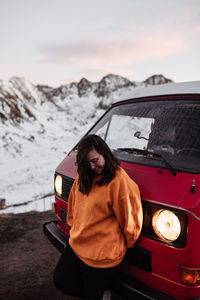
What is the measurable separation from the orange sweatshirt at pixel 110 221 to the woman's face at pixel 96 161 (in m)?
0.07

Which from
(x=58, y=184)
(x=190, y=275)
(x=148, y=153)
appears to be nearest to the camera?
(x=190, y=275)

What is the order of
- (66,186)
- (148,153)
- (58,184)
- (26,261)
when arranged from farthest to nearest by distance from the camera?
1. (26,261)
2. (58,184)
3. (66,186)
4. (148,153)

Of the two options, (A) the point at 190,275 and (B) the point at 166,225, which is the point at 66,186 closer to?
(B) the point at 166,225

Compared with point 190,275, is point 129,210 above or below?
above

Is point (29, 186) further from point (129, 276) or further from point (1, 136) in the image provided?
point (1, 136)

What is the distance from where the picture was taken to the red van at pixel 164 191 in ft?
5.54

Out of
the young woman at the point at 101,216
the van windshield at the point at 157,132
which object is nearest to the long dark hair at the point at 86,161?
the young woman at the point at 101,216

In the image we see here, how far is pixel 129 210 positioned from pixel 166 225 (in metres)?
0.28

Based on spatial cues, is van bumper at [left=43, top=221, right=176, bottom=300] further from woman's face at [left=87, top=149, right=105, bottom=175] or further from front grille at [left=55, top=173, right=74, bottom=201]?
front grille at [left=55, top=173, right=74, bottom=201]

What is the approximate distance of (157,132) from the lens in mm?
2578

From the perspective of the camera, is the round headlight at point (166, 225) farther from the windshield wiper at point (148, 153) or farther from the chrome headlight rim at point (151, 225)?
the windshield wiper at point (148, 153)

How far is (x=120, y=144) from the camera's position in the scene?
2785mm

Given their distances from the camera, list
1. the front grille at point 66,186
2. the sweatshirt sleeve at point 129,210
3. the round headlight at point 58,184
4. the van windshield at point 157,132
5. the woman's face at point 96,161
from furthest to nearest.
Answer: the round headlight at point 58,184, the front grille at point 66,186, the van windshield at point 157,132, the woman's face at point 96,161, the sweatshirt sleeve at point 129,210

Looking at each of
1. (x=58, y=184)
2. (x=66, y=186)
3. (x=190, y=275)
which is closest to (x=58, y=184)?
(x=58, y=184)
